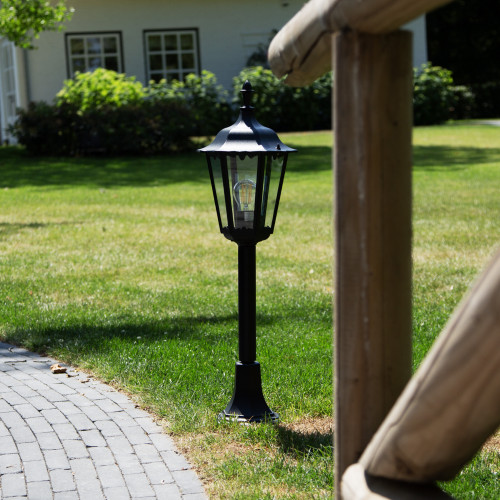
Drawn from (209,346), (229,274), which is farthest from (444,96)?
(209,346)

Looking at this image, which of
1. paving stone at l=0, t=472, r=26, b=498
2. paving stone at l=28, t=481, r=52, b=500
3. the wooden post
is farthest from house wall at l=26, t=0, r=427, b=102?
the wooden post

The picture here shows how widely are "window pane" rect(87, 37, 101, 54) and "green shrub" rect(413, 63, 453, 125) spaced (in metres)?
8.90

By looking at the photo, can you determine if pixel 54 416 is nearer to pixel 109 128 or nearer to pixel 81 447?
pixel 81 447

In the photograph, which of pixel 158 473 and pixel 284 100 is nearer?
pixel 158 473

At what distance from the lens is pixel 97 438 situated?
3916 mm

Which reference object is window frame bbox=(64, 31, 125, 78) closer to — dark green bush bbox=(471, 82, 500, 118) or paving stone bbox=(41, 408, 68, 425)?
dark green bush bbox=(471, 82, 500, 118)

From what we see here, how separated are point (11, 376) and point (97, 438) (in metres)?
1.26

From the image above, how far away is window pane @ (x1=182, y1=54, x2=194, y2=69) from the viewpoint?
78.8 feet

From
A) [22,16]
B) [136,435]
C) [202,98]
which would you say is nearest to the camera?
[136,435]

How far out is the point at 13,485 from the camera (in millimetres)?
3391

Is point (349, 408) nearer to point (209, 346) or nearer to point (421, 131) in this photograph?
point (209, 346)

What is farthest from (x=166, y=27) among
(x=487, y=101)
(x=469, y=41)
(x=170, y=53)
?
(x=469, y=41)

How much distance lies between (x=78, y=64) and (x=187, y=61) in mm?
3053

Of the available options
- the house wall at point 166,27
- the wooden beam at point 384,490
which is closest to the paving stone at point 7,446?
the wooden beam at point 384,490
